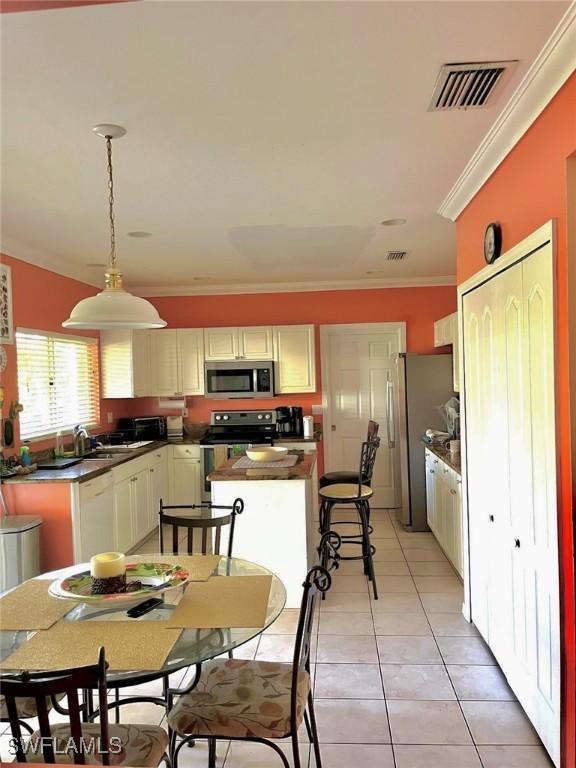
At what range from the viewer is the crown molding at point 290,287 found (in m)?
6.21

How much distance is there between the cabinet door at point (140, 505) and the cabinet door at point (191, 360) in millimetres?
1227

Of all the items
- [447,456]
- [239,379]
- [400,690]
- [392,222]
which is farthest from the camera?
[239,379]

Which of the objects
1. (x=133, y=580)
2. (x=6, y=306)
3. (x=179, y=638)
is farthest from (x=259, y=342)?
(x=179, y=638)

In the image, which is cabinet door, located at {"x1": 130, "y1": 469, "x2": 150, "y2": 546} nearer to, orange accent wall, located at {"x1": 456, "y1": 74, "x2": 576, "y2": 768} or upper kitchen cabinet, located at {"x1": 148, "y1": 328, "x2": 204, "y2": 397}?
upper kitchen cabinet, located at {"x1": 148, "y1": 328, "x2": 204, "y2": 397}

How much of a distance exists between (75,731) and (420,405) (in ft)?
14.2

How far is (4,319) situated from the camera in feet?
13.1

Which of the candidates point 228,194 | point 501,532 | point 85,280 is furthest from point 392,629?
point 85,280

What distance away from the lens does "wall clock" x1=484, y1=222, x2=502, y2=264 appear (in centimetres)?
271

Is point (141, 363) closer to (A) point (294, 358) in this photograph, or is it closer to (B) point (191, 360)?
(B) point (191, 360)

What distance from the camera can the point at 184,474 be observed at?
5988mm

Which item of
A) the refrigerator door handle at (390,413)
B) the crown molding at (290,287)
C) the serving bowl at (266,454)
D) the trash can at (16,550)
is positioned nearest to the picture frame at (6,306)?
the trash can at (16,550)

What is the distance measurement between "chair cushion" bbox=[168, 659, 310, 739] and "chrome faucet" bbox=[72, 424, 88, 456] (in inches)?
126

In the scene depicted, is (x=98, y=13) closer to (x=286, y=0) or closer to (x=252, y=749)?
(x=286, y=0)

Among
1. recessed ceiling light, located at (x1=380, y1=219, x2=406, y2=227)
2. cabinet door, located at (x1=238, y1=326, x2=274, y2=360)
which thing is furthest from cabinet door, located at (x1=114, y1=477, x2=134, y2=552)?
recessed ceiling light, located at (x1=380, y1=219, x2=406, y2=227)
